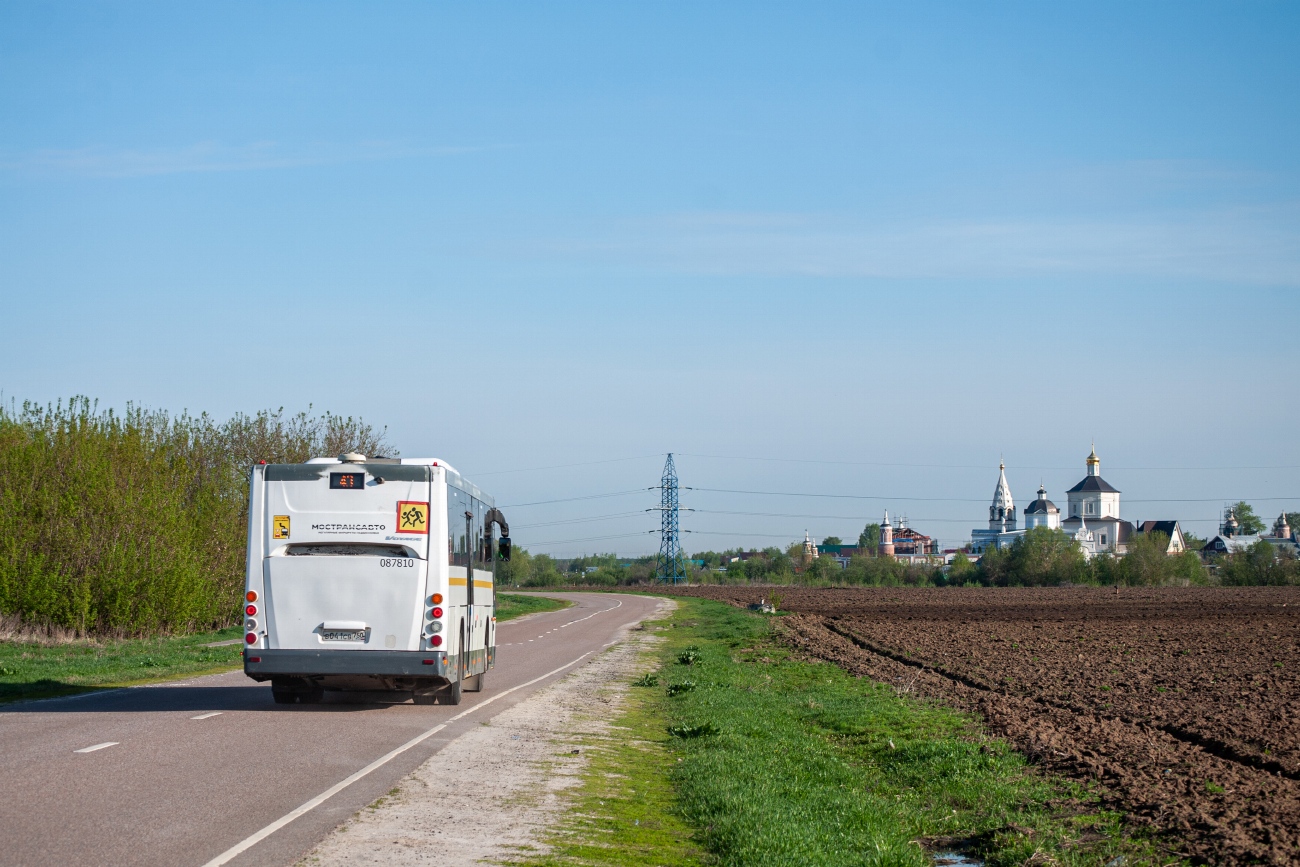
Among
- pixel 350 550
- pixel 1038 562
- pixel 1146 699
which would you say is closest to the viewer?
pixel 350 550

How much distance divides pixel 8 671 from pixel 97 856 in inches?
641

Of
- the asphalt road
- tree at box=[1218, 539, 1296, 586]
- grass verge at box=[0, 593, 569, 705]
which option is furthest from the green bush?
tree at box=[1218, 539, 1296, 586]

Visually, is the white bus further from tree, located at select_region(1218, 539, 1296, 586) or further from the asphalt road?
tree, located at select_region(1218, 539, 1296, 586)

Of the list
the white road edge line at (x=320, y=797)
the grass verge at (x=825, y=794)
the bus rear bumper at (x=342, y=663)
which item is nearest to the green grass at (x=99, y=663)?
the bus rear bumper at (x=342, y=663)

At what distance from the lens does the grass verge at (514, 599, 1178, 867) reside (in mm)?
8555

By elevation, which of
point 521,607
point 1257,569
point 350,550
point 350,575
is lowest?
point 521,607

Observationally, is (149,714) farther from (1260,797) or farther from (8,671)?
(1260,797)

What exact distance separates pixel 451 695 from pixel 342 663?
105 inches

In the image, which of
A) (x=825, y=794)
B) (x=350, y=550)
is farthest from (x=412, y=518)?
(x=825, y=794)

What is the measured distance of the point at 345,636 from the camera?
627 inches

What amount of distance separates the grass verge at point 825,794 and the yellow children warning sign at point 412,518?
12.4ft

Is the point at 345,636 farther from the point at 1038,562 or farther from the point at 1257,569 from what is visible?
the point at 1038,562

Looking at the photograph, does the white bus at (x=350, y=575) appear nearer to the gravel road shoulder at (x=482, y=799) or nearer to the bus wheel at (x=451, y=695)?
the bus wheel at (x=451, y=695)

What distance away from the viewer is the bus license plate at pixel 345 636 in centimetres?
1591
